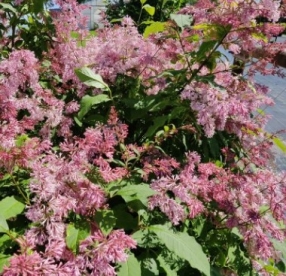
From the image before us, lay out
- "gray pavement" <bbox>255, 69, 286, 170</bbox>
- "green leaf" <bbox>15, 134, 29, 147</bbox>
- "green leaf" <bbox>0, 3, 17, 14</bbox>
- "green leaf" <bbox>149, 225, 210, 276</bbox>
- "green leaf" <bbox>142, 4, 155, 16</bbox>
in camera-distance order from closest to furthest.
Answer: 1. "green leaf" <bbox>149, 225, 210, 276</bbox>
2. "green leaf" <bbox>15, 134, 29, 147</bbox>
3. "green leaf" <bbox>0, 3, 17, 14</bbox>
4. "green leaf" <bbox>142, 4, 155, 16</bbox>
5. "gray pavement" <bbox>255, 69, 286, 170</bbox>

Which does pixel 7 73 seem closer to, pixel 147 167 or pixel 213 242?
pixel 147 167

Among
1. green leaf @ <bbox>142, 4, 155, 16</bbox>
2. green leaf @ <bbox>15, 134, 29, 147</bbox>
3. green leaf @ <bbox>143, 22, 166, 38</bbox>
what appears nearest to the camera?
green leaf @ <bbox>15, 134, 29, 147</bbox>

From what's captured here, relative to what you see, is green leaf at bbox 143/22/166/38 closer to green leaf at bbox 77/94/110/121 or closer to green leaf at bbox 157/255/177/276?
green leaf at bbox 77/94/110/121

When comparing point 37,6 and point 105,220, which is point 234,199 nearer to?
point 105,220

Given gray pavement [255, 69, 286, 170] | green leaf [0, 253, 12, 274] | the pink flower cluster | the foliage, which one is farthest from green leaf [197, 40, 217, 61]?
gray pavement [255, 69, 286, 170]

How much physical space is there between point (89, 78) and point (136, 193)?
21.9 inches

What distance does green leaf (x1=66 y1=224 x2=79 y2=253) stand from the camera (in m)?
1.06

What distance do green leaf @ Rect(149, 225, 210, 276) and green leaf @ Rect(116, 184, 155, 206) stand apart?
0.35 feet

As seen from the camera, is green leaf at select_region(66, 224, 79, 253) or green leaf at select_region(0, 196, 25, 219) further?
green leaf at select_region(0, 196, 25, 219)

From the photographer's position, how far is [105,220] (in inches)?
45.5

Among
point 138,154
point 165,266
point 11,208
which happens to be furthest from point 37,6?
point 165,266

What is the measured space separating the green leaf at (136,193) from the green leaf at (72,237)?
17 cm

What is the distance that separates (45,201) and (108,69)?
766 millimetres

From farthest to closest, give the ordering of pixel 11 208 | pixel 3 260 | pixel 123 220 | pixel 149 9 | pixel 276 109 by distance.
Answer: pixel 276 109 → pixel 149 9 → pixel 123 220 → pixel 11 208 → pixel 3 260
